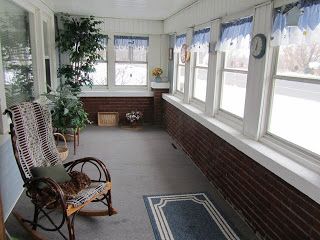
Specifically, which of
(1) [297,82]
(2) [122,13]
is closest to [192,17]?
(2) [122,13]

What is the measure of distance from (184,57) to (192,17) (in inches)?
27.4

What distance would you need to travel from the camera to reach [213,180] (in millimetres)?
3428

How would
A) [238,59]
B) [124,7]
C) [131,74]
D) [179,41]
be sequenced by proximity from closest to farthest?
[238,59] → [124,7] → [179,41] → [131,74]

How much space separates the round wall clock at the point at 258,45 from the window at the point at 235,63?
0.22 m

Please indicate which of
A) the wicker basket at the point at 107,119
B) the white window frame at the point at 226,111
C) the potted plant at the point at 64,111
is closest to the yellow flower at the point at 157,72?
the wicker basket at the point at 107,119

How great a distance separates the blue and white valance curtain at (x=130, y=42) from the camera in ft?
20.3

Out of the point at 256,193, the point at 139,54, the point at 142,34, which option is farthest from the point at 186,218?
the point at 142,34

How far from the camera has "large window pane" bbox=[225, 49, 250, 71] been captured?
300 cm

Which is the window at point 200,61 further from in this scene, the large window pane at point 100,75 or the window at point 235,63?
the large window pane at point 100,75

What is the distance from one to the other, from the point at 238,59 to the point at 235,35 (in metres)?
0.28

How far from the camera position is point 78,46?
5.34m

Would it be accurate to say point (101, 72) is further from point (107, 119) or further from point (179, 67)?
point (179, 67)

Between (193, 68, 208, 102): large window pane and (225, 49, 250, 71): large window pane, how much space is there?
86 cm

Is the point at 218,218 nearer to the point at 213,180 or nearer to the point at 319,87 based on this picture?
the point at 213,180
